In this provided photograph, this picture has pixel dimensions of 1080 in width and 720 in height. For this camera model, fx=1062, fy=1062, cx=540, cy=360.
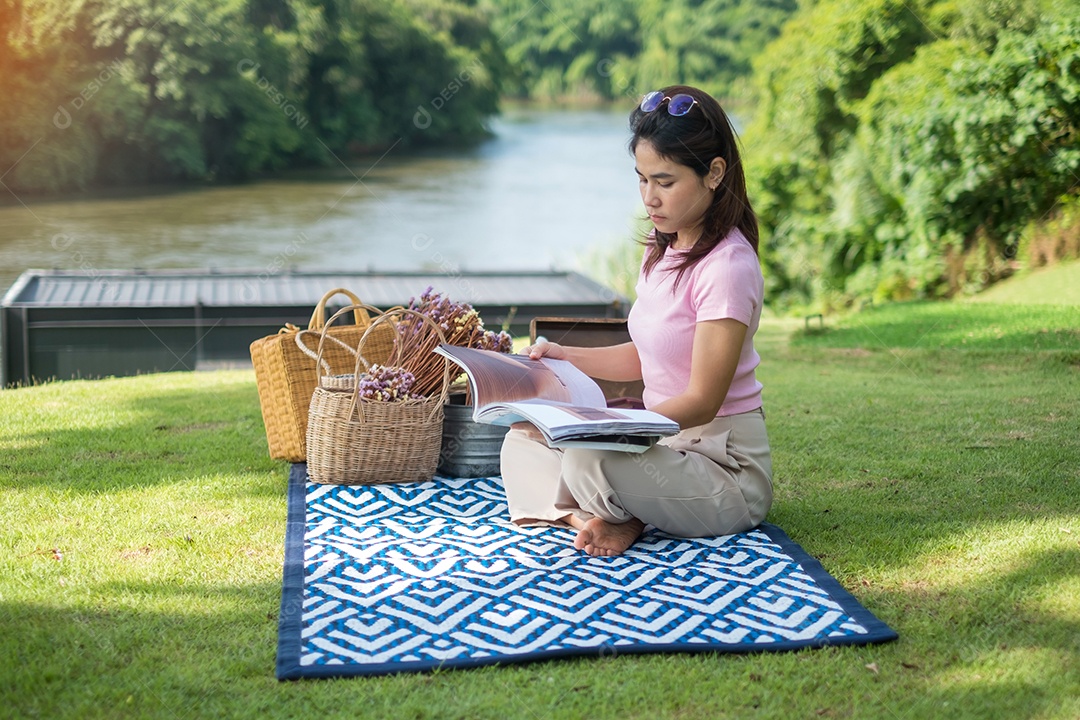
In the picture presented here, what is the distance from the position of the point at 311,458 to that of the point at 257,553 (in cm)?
74

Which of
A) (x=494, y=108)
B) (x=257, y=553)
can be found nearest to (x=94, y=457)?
(x=257, y=553)

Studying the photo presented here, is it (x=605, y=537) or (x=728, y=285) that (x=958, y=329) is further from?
(x=605, y=537)

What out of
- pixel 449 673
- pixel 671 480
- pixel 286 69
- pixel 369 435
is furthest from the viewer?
pixel 286 69

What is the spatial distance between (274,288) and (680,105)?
25.9 feet

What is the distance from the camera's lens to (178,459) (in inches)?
159

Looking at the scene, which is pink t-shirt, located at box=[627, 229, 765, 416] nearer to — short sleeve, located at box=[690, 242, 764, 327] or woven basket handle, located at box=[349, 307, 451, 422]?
short sleeve, located at box=[690, 242, 764, 327]

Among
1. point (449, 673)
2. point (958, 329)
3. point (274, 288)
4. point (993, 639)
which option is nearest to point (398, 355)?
point (449, 673)

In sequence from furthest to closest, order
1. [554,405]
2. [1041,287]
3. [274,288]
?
[274,288] < [1041,287] < [554,405]

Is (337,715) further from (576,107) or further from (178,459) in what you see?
(576,107)

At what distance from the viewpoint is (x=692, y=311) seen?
2.94 metres

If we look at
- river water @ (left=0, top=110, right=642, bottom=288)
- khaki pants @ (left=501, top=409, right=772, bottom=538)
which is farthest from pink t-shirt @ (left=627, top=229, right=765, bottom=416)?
river water @ (left=0, top=110, right=642, bottom=288)

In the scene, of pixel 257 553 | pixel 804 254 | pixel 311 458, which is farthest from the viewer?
pixel 804 254

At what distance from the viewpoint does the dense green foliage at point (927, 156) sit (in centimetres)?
864

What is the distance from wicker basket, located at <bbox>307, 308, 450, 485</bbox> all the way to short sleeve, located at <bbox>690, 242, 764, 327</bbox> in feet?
3.54
